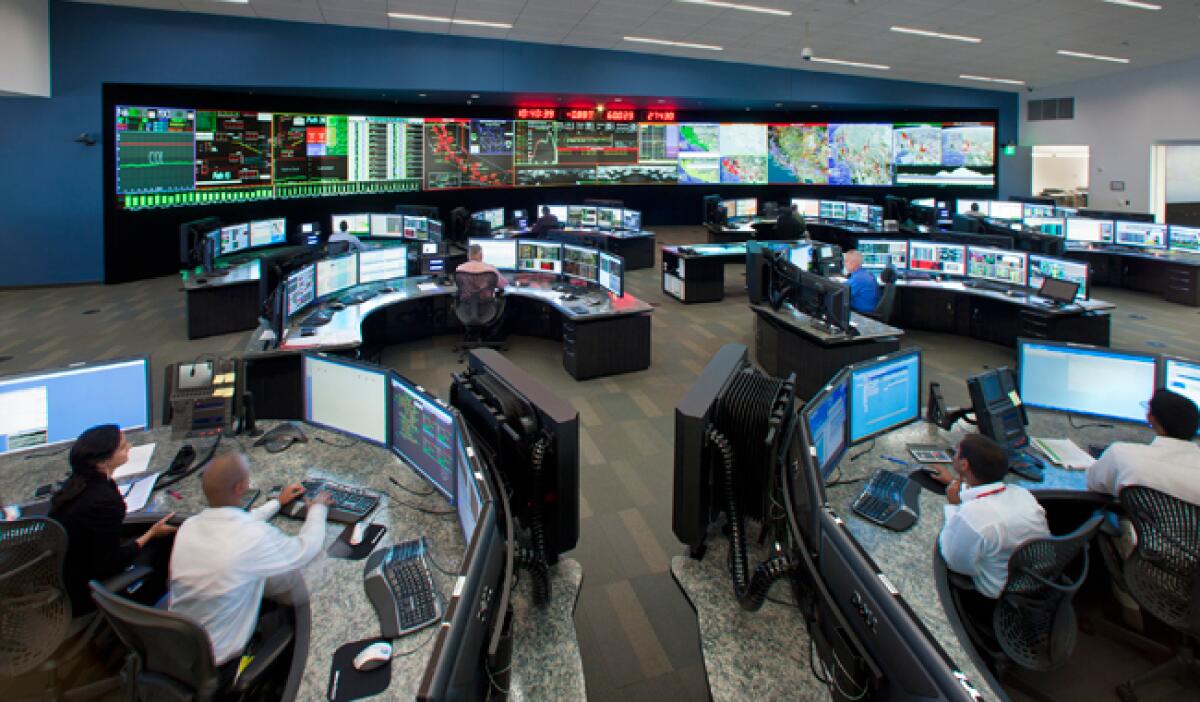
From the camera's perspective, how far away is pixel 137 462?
2.94m

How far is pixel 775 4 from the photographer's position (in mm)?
7840

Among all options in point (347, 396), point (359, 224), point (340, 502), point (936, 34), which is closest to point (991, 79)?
point (936, 34)

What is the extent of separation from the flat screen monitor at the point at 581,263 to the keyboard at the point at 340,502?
4.37 meters

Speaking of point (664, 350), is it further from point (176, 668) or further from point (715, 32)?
point (176, 668)

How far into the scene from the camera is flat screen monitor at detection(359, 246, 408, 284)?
665 centimetres

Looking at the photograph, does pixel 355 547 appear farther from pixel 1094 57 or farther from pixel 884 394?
pixel 1094 57

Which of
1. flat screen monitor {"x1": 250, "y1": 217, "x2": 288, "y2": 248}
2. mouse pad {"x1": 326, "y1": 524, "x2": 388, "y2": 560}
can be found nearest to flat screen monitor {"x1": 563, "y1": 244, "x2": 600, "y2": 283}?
mouse pad {"x1": 326, "y1": 524, "x2": 388, "y2": 560}

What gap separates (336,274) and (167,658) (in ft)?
15.8

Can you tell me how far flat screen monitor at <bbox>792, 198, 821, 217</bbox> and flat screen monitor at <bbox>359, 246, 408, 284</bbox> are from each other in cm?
828

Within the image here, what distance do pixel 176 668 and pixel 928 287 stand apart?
735 centimetres

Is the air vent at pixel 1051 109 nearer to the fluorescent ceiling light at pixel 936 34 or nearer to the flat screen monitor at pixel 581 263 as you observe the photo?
the fluorescent ceiling light at pixel 936 34

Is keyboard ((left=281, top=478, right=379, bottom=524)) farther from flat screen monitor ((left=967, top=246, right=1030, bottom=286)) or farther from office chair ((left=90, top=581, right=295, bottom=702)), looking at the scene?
flat screen monitor ((left=967, top=246, right=1030, bottom=286))

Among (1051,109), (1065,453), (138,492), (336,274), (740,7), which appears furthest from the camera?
(1051,109)

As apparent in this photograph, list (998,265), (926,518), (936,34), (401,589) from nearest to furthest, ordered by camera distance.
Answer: (401,589), (926,518), (998,265), (936,34)
